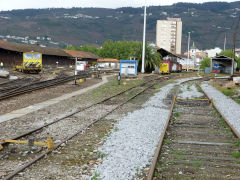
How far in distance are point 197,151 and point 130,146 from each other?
1692mm

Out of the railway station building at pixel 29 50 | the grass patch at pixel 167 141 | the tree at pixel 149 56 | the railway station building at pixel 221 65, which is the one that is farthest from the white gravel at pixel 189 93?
the railway station building at pixel 221 65

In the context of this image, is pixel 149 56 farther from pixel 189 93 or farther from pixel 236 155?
pixel 236 155

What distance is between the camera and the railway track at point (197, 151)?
18.9ft

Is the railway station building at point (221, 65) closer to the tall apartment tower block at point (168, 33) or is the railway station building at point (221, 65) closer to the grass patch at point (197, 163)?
the grass patch at point (197, 163)

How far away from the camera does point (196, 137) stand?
28.2 ft

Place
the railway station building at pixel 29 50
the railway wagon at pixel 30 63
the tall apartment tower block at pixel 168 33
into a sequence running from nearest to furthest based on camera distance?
1. the railway wagon at pixel 30 63
2. the railway station building at pixel 29 50
3. the tall apartment tower block at pixel 168 33

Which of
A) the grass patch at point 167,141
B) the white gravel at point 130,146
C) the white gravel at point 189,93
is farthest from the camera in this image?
the white gravel at point 189,93

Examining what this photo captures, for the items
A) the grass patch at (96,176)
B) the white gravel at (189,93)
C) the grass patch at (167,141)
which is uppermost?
the white gravel at (189,93)

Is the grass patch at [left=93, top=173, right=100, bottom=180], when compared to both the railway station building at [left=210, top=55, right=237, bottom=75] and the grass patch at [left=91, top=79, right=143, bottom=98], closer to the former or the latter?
the grass patch at [left=91, top=79, right=143, bottom=98]

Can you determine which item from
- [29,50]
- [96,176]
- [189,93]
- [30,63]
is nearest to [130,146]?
[96,176]

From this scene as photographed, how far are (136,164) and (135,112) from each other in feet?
21.9

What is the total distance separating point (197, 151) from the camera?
717 centimetres

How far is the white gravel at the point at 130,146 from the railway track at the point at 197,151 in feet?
1.17

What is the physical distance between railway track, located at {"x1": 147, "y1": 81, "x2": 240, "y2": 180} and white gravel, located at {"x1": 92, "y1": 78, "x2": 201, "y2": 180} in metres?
0.36
